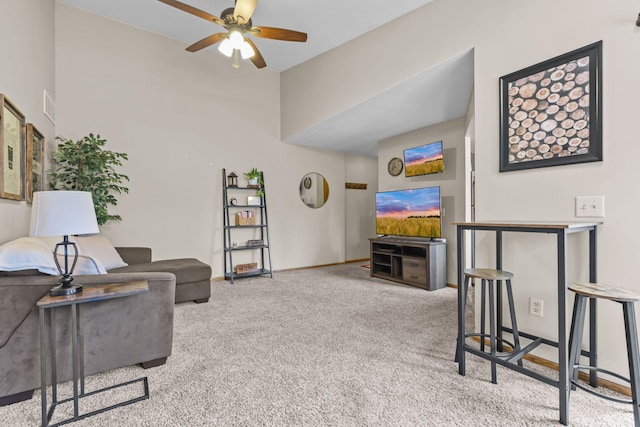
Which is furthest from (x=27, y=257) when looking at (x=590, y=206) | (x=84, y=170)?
(x=590, y=206)

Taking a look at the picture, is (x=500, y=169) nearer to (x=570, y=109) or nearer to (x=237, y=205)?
(x=570, y=109)

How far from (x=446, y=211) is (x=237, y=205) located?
3115 mm

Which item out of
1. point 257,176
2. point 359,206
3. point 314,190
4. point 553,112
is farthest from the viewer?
point 359,206

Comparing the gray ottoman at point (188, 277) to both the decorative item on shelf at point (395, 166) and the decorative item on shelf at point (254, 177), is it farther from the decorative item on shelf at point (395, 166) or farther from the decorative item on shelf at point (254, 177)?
the decorative item on shelf at point (395, 166)

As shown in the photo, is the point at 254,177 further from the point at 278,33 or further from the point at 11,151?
the point at 11,151

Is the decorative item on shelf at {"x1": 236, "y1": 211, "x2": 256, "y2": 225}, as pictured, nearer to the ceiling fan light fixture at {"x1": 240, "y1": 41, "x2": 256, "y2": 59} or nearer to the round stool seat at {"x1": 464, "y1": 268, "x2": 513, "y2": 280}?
the ceiling fan light fixture at {"x1": 240, "y1": 41, "x2": 256, "y2": 59}

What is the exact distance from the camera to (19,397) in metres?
1.61

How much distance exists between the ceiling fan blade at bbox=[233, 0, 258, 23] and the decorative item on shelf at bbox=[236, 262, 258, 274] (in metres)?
3.31

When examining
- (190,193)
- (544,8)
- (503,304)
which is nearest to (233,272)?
(190,193)

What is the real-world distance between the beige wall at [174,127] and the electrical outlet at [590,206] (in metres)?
4.11

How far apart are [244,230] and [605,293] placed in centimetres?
434

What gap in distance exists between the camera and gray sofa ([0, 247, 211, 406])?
158cm

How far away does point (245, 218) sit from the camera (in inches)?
188

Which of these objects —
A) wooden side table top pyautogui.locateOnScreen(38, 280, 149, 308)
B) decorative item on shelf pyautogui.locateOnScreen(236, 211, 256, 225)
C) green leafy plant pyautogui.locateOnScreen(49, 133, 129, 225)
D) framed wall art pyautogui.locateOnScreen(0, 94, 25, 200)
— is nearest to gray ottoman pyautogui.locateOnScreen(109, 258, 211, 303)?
green leafy plant pyautogui.locateOnScreen(49, 133, 129, 225)
